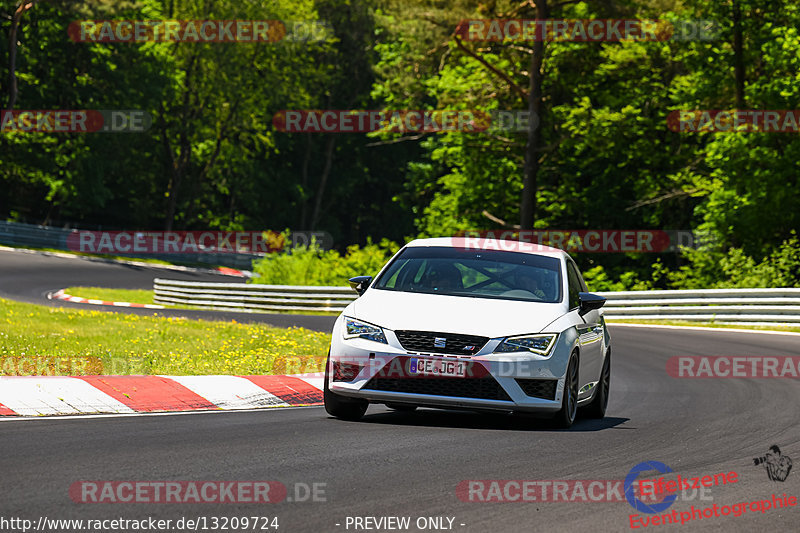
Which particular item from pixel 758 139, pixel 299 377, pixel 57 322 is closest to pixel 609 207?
pixel 758 139

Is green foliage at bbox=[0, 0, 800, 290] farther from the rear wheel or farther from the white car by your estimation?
the white car

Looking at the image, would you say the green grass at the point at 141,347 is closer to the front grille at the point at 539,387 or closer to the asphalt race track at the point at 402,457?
the asphalt race track at the point at 402,457

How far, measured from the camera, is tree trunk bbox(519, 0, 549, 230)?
135 feet

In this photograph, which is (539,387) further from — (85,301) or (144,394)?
(85,301)

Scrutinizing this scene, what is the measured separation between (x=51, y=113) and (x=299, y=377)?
50.0 meters

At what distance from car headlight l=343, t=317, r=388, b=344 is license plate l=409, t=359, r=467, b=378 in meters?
0.35

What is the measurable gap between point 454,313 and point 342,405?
133 centimetres

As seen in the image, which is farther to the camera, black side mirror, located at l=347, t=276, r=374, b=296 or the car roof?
the car roof

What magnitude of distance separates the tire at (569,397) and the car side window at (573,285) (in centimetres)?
78

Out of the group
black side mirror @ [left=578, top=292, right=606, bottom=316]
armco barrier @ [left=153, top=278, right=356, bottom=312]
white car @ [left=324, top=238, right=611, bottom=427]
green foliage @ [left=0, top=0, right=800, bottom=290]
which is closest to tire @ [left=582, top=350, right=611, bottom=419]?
white car @ [left=324, top=238, right=611, bottom=427]

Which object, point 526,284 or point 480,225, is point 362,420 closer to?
point 526,284

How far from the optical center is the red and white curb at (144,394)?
10.1m

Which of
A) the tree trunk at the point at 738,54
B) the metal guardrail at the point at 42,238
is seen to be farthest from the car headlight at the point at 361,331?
the metal guardrail at the point at 42,238

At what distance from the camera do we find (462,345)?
9.53 meters
